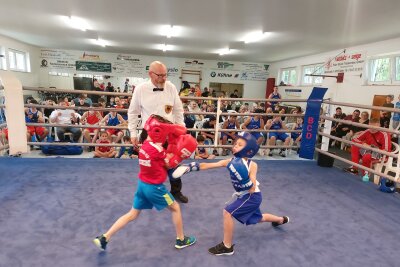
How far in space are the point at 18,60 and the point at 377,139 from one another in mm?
15112

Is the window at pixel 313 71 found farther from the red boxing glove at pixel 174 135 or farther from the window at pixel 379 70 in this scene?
the red boxing glove at pixel 174 135

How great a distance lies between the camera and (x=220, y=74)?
1689 cm

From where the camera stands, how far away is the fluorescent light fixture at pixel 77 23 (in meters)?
7.87

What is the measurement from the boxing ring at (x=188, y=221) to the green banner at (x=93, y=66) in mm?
12456

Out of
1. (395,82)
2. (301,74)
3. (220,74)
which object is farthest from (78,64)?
(395,82)

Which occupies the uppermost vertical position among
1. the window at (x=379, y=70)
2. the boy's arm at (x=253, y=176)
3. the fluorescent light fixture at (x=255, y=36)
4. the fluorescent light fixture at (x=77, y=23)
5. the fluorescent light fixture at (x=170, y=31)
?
the fluorescent light fixture at (x=77, y=23)

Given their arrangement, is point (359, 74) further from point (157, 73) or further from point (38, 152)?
point (38, 152)

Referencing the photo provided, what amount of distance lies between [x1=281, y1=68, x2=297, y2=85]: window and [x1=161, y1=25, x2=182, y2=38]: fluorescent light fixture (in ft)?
26.9

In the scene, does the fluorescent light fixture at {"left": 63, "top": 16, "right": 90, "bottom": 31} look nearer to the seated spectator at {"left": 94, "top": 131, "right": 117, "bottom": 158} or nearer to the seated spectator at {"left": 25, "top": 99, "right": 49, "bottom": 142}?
the seated spectator at {"left": 25, "top": 99, "right": 49, "bottom": 142}

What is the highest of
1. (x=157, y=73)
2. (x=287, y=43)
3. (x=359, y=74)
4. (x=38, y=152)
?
(x=287, y=43)


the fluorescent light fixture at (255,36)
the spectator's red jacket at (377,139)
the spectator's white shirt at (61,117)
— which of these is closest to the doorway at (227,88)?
the fluorescent light fixture at (255,36)

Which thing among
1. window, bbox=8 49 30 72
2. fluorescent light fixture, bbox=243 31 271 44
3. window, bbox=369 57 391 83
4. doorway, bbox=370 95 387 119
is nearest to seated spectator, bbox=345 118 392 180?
doorway, bbox=370 95 387 119

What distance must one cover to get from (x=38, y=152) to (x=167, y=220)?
13.2 ft

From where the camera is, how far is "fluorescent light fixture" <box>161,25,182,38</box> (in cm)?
830
